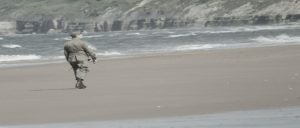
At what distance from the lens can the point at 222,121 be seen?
29.1 ft

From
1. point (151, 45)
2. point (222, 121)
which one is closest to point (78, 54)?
point (222, 121)

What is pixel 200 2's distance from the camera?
119 meters

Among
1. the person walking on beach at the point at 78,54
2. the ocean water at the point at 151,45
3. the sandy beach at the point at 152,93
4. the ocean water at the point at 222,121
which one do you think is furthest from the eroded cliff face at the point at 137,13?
the ocean water at the point at 222,121

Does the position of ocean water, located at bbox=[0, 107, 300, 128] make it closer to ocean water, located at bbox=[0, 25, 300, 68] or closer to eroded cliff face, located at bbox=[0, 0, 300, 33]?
ocean water, located at bbox=[0, 25, 300, 68]

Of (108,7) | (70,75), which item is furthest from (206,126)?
(108,7)

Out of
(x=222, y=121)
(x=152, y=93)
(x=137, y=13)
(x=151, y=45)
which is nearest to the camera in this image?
(x=222, y=121)

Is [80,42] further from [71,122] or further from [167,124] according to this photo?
[167,124]

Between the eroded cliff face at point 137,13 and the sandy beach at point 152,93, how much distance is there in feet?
258

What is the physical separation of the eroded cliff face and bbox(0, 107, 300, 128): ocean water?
86384 millimetres

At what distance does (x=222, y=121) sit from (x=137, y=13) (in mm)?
118055

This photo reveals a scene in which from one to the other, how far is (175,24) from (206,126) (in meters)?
107

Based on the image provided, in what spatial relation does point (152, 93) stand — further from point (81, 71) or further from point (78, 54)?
point (78, 54)

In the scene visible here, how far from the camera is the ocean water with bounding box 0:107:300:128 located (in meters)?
8.40

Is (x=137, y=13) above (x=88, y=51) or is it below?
below
